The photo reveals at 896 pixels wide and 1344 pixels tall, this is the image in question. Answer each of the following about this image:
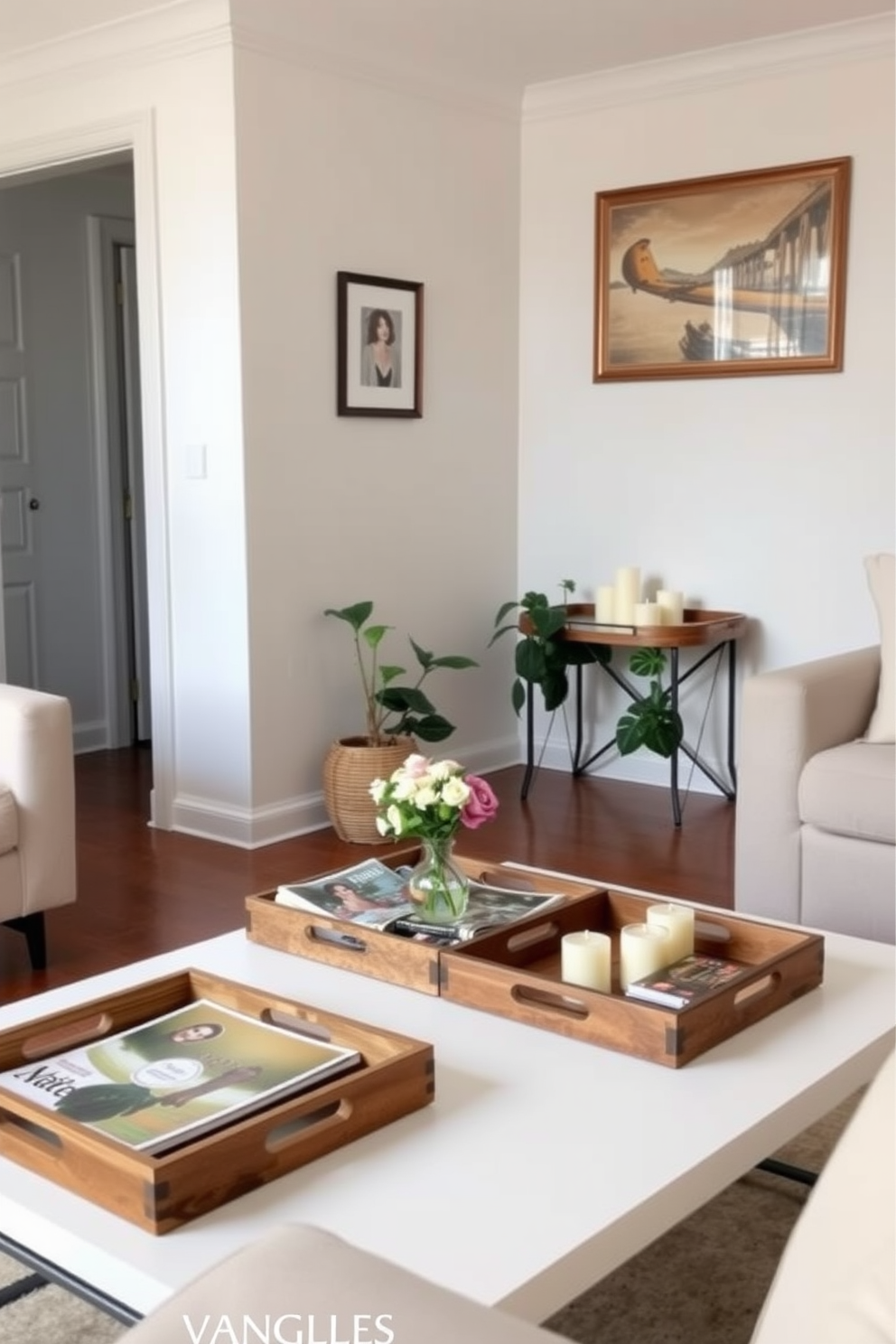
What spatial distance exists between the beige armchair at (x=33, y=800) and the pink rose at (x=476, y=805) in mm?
1396

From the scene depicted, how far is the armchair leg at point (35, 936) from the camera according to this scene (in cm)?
337

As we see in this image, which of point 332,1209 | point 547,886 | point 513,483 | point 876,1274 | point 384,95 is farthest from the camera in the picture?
point 513,483

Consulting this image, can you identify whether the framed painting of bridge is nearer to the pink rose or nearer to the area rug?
the pink rose

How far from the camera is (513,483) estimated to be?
5.30 meters

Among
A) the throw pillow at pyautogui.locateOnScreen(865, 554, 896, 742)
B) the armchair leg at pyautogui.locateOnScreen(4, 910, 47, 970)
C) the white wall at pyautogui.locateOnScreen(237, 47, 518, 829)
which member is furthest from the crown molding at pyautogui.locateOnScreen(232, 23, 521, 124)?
the armchair leg at pyautogui.locateOnScreen(4, 910, 47, 970)

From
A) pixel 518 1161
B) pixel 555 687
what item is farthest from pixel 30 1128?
pixel 555 687

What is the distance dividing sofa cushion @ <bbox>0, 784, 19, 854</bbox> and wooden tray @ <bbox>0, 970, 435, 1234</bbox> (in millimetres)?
1421

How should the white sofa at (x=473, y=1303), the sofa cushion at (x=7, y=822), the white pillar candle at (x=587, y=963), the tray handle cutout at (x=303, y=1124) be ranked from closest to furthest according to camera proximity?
1. the white sofa at (x=473, y=1303)
2. the tray handle cutout at (x=303, y=1124)
3. the white pillar candle at (x=587, y=963)
4. the sofa cushion at (x=7, y=822)

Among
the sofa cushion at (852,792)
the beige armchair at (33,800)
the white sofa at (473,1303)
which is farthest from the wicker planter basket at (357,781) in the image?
the white sofa at (473,1303)

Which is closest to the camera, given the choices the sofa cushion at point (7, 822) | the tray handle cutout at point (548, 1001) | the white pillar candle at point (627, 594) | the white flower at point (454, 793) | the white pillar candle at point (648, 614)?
the tray handle cutout at point (548, 1001)

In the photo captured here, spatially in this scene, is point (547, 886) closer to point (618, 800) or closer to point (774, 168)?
point (618, 800)

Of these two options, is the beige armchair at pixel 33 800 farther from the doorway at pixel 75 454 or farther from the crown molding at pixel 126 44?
the doorway at pixel 75 454

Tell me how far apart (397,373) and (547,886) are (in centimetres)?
269

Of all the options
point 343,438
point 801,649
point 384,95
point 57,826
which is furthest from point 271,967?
point 384,95
